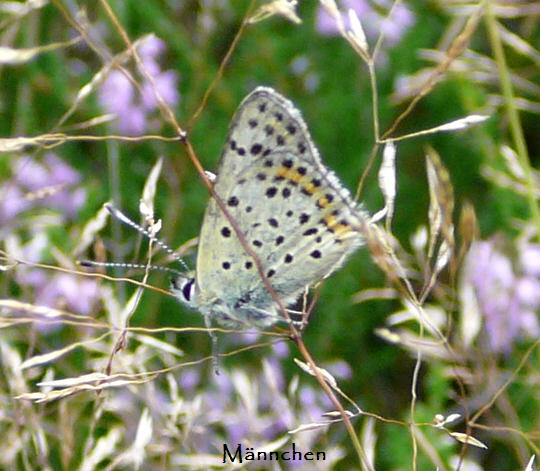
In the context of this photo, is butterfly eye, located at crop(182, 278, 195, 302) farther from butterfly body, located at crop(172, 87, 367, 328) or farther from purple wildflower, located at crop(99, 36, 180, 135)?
purple wildflower, located at crop(99, 36, 180, 135)

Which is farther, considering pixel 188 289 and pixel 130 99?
pixel 130 99

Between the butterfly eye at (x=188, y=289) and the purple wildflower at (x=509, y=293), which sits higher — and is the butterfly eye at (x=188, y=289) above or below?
above

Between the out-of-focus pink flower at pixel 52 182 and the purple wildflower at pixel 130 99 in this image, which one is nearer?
the out-of-focus pink flower at pixel 52 182

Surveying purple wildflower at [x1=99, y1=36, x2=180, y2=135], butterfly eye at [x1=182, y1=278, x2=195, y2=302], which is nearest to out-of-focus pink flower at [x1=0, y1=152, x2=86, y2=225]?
purple wildflower at [x1=99, y1=36, x2=180, y2=135]

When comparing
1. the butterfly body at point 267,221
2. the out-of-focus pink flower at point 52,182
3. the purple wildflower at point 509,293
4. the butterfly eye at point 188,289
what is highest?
the butterfly body at point 267,221

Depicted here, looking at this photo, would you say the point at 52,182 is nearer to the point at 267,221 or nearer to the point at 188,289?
the point at 188,289

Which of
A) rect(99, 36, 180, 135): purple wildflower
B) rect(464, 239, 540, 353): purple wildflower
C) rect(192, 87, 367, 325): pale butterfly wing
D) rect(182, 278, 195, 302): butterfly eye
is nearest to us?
rect(192, 87, 367, 325): pale butterfly wing

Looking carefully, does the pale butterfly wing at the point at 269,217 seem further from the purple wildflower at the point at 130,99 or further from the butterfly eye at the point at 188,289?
the purple wildflower at the point at 130,99

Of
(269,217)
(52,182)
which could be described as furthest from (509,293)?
(52,182)

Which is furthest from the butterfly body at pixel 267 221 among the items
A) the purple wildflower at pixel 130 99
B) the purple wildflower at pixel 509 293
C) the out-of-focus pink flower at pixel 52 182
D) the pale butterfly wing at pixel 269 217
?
the purple wildflower at pixel 130 99
